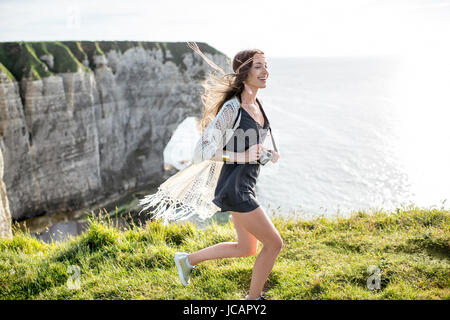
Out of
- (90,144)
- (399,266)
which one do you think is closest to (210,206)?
(399,266)

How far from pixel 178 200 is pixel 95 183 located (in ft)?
105

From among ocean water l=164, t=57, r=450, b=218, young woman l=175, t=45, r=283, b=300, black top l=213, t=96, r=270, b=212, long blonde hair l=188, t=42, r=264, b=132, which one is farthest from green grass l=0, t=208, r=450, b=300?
ocean water l=164, t=57, r=450, b=218

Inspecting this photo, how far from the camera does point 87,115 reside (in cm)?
3222

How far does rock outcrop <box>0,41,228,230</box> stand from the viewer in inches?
1081

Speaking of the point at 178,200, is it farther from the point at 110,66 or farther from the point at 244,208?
the point at 110,66

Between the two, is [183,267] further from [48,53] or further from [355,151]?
[355,151]

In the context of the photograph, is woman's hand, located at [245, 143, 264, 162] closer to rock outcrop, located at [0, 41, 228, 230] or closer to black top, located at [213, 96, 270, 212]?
black top, located at [213, 96, 270, 212]

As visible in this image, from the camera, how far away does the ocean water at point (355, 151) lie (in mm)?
34188

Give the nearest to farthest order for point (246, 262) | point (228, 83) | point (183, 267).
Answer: point (228, 83), point (183, 267), point (246, 262)

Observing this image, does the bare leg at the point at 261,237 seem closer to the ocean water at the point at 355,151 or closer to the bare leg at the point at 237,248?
the bare leg at the point at 237,248

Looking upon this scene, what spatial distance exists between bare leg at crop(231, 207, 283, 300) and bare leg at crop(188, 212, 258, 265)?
0.49ft

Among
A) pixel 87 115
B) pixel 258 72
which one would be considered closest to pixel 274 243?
pixel 258 72

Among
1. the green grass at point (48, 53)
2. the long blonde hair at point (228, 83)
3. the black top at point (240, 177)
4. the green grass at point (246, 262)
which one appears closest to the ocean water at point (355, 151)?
the green grass at point (246, 262)

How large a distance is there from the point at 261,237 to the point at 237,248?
45 centimetres
